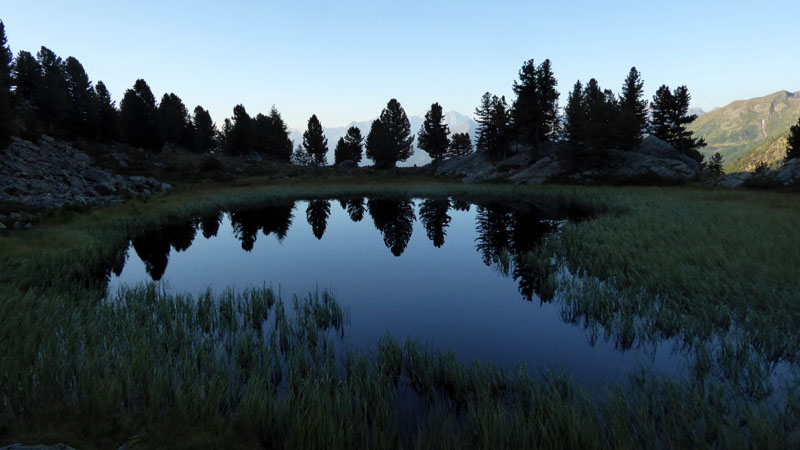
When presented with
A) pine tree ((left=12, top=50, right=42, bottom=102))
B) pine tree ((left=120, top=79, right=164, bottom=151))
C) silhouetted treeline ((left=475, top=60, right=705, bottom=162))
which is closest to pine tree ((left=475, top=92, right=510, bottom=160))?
silhouetted treeline ((left=475, top=60, right=705, bottom=162))

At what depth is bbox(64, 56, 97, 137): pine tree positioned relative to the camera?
224 feet

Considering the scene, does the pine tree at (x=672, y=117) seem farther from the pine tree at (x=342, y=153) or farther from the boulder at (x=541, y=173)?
the pine tree at (x=342, y=153)

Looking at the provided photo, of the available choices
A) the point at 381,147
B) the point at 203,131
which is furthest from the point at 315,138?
the point at 203,131

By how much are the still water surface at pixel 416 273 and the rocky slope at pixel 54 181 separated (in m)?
11.3

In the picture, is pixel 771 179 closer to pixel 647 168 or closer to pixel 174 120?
pixel 647 168

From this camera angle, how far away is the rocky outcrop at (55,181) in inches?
1227

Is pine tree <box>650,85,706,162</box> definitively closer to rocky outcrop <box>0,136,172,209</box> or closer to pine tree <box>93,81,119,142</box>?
rocky outcrop <box>0,136,172,209</box>

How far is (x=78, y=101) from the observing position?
72062 millimetres

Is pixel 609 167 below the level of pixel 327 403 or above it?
above

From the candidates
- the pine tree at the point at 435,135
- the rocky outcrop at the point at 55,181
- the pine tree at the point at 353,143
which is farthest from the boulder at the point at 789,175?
the pine tree at the point at 353,143

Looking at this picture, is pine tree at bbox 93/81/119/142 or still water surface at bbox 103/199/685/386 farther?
pine tree at bbox 93/81/119/142

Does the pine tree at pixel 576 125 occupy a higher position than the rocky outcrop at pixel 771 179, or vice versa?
the pine tree at pixel 576 125

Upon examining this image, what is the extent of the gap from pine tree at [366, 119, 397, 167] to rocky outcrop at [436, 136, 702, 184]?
2491 cm

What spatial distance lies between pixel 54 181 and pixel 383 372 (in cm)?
4828
